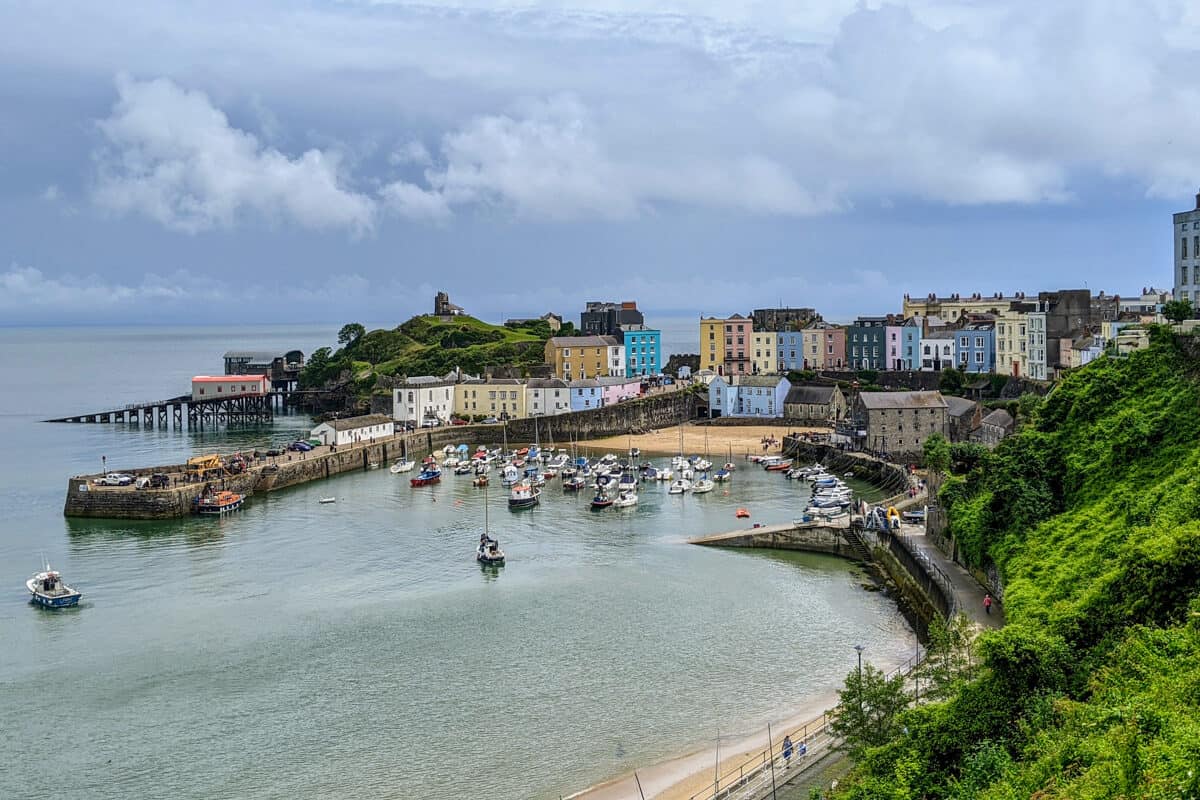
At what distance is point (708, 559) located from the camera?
40.8 meters

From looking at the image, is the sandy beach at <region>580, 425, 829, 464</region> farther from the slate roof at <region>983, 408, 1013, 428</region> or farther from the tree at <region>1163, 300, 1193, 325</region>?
the tree at <region>1163, 300, 1193, 325</region>

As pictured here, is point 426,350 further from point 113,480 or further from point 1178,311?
point 1178,311

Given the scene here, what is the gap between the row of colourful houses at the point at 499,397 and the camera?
82625 mm

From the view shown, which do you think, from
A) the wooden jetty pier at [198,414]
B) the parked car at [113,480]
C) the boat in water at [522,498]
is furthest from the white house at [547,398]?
the parked car at [113,480]

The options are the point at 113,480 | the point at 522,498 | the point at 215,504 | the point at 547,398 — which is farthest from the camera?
the point at 547,398

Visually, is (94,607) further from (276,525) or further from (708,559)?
(708,559)

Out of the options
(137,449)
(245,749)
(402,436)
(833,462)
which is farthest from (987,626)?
(137,449)

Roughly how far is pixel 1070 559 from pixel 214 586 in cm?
2592

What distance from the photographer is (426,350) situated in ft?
364

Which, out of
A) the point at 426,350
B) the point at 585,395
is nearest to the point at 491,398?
the point at 585,395

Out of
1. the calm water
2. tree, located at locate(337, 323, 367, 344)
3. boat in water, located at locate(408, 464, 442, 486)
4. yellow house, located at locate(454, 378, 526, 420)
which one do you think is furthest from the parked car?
tree, located at locate(337, 323, 367, 344)

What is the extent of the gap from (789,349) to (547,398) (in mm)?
22556

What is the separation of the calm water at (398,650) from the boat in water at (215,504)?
6.08 feet

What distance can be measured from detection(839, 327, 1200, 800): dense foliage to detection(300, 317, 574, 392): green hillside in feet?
232
